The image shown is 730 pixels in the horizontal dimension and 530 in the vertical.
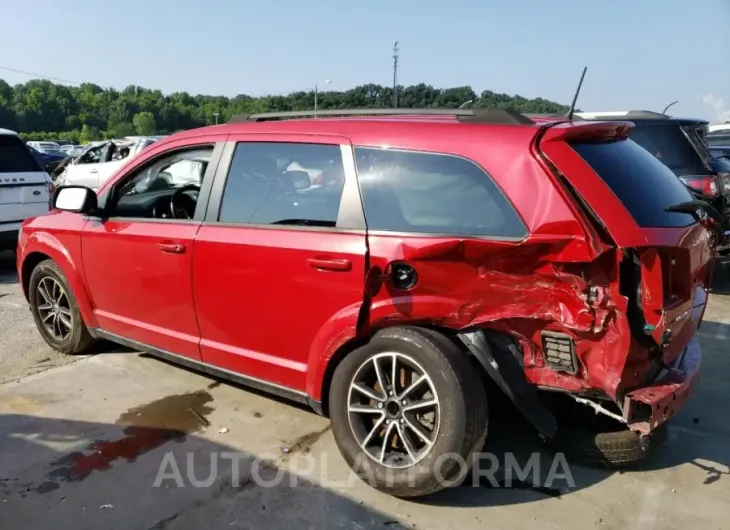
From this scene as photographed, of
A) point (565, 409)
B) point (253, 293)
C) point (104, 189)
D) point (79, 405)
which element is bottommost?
point (79, 405)

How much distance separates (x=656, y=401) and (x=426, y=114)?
1.80 m

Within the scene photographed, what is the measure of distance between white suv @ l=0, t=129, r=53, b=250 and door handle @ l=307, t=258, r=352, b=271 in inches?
265

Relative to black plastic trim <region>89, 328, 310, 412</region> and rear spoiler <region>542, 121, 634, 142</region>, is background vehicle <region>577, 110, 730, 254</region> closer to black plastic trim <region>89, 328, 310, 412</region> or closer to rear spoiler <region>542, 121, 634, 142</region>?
rear spoiler <region>542, 121, 634, 142</region>

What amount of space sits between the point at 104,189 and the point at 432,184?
2.54m

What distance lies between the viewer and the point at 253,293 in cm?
339

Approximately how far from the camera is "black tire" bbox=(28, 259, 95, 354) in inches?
183

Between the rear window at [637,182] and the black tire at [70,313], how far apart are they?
3.74 metres

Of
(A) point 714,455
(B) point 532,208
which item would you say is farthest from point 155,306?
(A) point 714,455

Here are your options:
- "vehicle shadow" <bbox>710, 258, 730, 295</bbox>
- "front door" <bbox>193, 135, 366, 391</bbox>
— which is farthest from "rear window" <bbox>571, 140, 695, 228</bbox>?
"vehicle shadow" <bbox>710, 258, 730, 295</bbox>

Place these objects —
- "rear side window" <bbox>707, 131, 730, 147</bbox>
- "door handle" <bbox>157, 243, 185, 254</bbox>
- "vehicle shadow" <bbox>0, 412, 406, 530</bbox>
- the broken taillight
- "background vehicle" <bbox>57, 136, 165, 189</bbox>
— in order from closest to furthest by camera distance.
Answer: "vehicle shadow" <bbox>0, 412, 406, 530</bbox>, "door handle" <bbox>157, 243, 185, 254</bbox>, the broken taillight, "rear side window" <bbox>707, 131, 730, 147</bbox>, "background vehicle" <bbox>57, 136, 165, 189</bbox>

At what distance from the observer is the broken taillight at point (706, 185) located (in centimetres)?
658

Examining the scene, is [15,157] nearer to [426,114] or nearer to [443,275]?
[426,114]

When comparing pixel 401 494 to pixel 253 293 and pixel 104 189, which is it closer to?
pixel 253 293

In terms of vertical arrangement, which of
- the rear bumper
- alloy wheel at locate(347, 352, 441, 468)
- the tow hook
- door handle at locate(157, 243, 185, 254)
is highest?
door handle at locate(157, 243, 185, 254)
